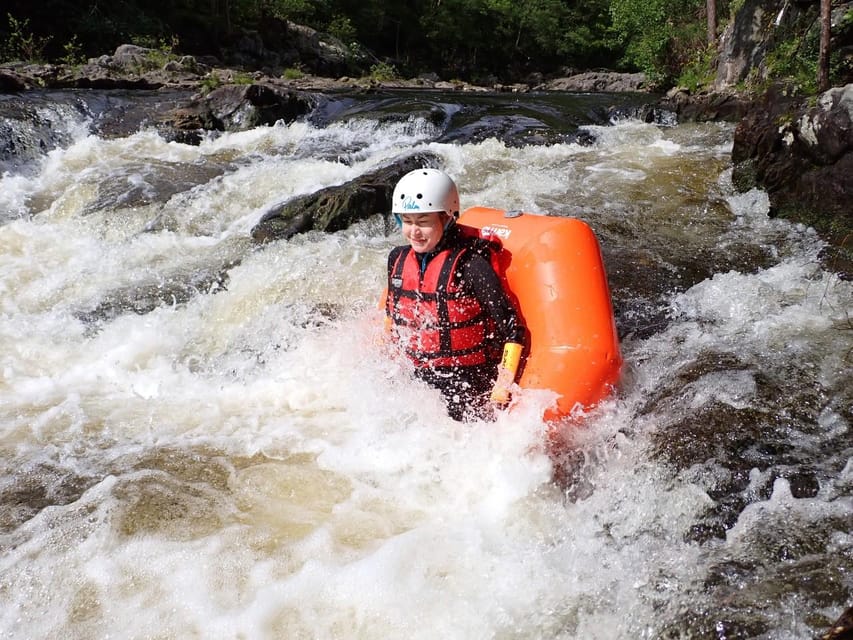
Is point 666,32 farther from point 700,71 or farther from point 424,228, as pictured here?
point 424,228

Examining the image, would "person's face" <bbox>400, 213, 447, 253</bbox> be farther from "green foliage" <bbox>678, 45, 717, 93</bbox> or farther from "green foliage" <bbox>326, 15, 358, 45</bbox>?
"green foliage" <bbox>326, 15, 358, 45</bbox>

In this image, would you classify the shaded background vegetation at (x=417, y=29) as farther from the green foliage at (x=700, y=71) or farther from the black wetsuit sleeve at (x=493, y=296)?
the black wetsuit sleeve at (x=493, y=296)

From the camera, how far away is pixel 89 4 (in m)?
19.5

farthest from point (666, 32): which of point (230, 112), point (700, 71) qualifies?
point (230, 112)

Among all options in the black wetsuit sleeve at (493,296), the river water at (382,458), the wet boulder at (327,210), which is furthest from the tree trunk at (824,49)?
the black wetsuit sleeve at (493,296)

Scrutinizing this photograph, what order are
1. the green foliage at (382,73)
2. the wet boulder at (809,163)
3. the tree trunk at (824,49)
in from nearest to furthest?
the wet boulder at (809,163) < the tree trunk at (824,49) < the green foliage at (382,73)

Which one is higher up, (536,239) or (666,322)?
(536,239)

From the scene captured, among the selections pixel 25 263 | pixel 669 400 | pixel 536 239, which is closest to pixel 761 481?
pixel 669 400

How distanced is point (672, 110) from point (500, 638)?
12.0 meters

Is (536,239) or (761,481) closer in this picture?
(761,481)

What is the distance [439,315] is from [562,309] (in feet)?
2.09

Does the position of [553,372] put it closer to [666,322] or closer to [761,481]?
[761,481]

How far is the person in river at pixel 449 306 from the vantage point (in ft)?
10.1

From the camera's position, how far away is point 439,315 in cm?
323
